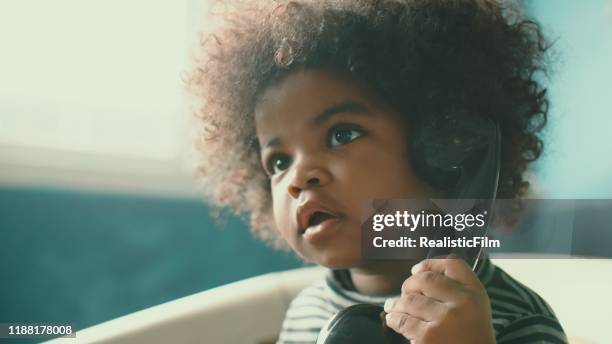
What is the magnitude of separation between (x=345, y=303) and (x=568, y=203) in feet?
0.75

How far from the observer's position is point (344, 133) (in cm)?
58

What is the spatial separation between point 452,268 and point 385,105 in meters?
0.15

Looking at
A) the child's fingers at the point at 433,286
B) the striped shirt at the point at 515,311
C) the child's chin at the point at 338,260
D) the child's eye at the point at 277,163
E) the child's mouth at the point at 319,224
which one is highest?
the child's eye at the point at 277,163

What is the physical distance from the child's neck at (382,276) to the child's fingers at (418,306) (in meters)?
0.04

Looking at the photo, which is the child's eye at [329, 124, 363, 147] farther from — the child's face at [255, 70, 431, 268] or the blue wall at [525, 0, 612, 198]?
the blue wall at [525, 0, 612, 198]

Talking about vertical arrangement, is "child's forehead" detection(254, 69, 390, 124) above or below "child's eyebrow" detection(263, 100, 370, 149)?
above

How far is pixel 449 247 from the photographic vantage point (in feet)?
1.87

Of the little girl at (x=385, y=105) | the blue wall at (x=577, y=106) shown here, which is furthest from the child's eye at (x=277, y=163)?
the blue wall at (x=577, y=106)

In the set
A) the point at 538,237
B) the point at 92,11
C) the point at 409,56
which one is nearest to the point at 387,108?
the point at 409,56

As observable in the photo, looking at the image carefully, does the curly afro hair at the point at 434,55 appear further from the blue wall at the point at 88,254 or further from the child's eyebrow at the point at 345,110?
the blue wall at the point at 88,254

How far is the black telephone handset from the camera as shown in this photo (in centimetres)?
58

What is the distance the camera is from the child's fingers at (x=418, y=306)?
20.7 inches

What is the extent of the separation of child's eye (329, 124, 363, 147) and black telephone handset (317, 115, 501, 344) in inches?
1.9

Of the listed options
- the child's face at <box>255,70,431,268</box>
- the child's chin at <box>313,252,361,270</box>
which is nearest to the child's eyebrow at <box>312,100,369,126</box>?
the child's face at <box>255,70,431,268</box>
